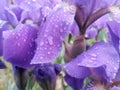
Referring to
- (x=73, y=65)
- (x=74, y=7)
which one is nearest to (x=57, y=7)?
(x=74, y=7)

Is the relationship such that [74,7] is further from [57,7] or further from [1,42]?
[1,42]

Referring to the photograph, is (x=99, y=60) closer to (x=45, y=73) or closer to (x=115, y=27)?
(x=115, y=27)

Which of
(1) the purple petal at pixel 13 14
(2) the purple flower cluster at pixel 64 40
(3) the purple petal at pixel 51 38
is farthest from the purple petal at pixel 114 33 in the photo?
(1) the purple petal at pixel 13 14

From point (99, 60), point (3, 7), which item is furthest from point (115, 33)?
point (3, 7)

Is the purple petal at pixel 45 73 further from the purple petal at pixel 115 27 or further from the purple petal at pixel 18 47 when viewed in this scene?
the purple petal at pixel 115 27

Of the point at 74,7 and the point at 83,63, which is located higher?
the point at 74,7

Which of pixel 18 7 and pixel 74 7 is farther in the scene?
pixel 18 7
